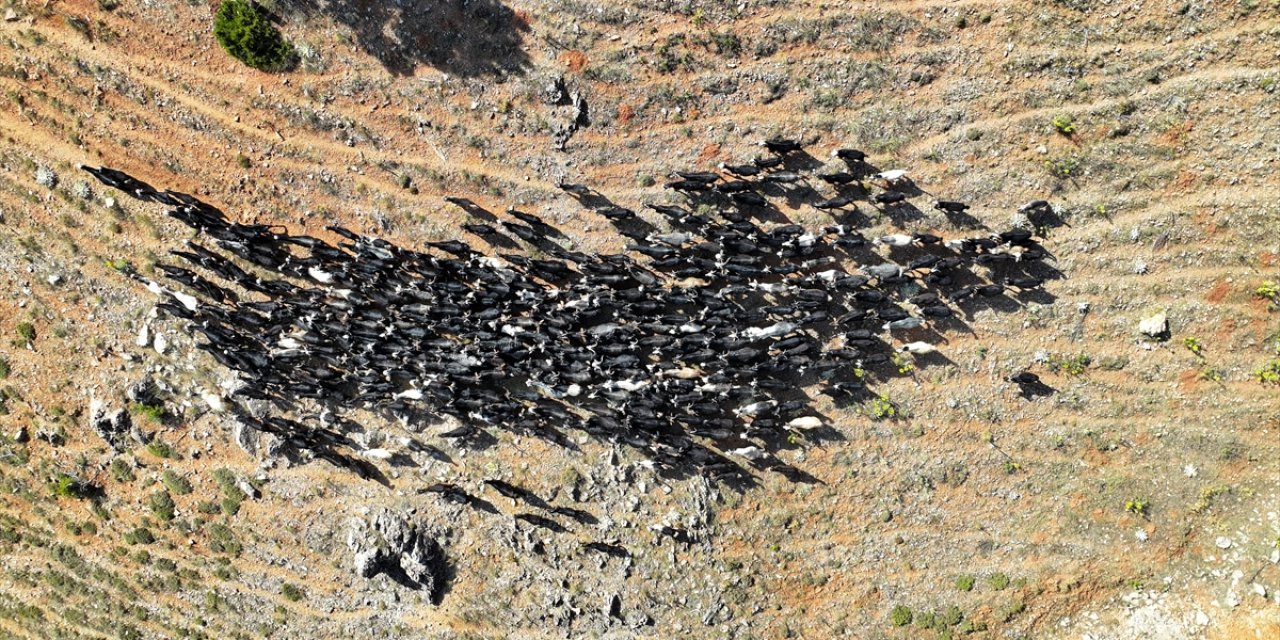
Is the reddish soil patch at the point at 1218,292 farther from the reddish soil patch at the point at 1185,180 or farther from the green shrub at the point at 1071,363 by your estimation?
the green shrub at the point at 1071,363

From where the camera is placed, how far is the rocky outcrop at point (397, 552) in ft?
79.2

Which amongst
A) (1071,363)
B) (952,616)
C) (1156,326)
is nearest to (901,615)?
(952,616)

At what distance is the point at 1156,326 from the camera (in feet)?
73.0

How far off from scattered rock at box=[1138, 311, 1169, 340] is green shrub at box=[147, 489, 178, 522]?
31.0m

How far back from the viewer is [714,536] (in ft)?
78.5

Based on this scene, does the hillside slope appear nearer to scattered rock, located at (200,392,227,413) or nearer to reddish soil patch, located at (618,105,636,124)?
reddish soil patch, located at (618,105,636,124)

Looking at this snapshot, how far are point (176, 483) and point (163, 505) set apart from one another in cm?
90

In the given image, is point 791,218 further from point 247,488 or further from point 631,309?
point 247,488

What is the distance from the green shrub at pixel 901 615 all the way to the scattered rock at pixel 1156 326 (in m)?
11.1

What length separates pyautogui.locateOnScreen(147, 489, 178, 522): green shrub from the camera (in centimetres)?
2491

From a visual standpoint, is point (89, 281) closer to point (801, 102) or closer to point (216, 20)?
point (216, 20)

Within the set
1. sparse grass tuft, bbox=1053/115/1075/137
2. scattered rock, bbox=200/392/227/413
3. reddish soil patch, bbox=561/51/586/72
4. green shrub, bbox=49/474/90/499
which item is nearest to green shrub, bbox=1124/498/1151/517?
sparse grass tuft, bbox=1053/115/1075/137

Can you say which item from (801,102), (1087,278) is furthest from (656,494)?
(1087,278)

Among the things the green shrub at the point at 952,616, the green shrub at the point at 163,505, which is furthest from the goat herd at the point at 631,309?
the green shrub at the point at 952,616
